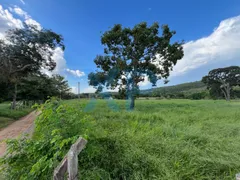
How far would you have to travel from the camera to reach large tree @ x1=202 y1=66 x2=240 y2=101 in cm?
2756

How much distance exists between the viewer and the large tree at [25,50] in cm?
846

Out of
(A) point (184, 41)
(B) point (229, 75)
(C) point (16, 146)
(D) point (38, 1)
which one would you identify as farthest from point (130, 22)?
(B) point (229, 75)

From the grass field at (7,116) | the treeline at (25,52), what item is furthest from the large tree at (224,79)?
the grass field at (7,116)

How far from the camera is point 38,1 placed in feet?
23.2

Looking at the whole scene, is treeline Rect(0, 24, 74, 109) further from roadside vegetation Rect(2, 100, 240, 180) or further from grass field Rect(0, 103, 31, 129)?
roadside vegetation Rect(2, 100, 240, 180)

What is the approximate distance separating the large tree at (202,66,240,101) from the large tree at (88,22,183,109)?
2307cm

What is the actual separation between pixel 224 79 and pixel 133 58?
28345mm

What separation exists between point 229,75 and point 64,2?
32505mm

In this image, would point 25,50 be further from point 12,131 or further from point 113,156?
point 113,156

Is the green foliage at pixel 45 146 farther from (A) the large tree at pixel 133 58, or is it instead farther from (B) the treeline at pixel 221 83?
(B) the treeline at pixel 221 83

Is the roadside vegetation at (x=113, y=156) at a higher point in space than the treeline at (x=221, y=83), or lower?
lower

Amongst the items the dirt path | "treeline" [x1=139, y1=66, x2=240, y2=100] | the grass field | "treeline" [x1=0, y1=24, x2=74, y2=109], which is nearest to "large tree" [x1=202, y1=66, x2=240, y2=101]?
"treeline" [x1=139, y1=66, x2=240, y2=100]

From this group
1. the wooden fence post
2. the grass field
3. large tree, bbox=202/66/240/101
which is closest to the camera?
the wooden fence post

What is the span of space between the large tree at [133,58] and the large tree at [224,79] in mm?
23070
